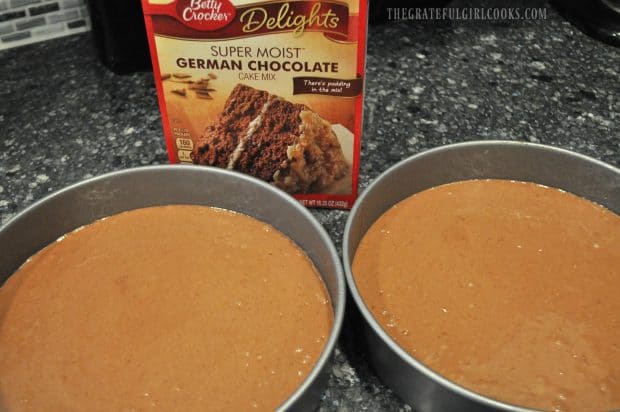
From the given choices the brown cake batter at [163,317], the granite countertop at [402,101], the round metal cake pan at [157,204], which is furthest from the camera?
the granite countertop at [402,101]

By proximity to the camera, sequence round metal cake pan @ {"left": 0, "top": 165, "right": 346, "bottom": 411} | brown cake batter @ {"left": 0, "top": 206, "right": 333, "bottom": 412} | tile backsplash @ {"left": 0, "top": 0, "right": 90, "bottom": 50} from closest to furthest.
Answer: brown cake batter @ {"left": 0, "top": 206, "right": 333, "bottom": 412}, round metal cake pan @ {"left": 0, "top": 165, "right": 346, "bottom": 411}, tile backsplash @ {"left": 0, "top": 0, "right": 90, "bottom": 50}

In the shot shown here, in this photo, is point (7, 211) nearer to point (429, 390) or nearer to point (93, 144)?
point (93, 144)

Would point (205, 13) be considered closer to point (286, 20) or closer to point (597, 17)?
point (286, 20)

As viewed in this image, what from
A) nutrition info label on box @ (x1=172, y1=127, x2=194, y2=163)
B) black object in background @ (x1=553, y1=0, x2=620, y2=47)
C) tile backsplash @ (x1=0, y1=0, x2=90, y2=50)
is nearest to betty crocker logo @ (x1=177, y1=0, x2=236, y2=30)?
nutrition info label on box @ (x1=172, y1=127, x2=194, y2=163)

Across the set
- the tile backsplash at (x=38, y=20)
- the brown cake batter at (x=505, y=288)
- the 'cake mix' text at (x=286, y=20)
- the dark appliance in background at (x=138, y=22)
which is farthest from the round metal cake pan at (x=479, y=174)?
the tile backsplash at (x=38, y=20)

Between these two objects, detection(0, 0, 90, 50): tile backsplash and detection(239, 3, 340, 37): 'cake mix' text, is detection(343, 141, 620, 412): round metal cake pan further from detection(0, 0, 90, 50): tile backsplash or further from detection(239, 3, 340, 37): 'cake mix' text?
detection(0, 0, 90, 50): tile backsplash

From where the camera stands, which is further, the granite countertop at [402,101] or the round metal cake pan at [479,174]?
the granite countertop at [402,101]

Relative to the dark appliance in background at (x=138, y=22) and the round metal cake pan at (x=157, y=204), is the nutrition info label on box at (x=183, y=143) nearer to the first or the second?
the round metal cake pan at (x=157, y=204)
